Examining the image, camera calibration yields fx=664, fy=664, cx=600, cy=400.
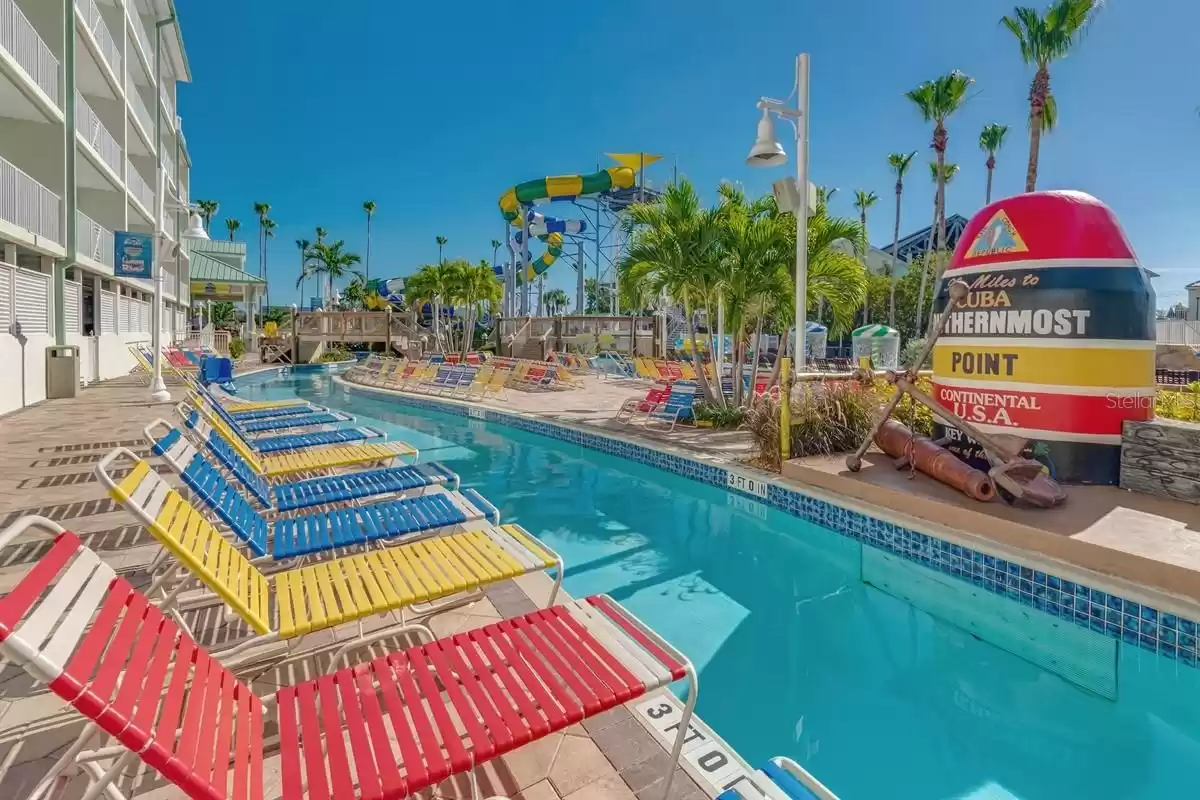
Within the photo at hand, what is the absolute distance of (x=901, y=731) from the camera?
3.48 metres

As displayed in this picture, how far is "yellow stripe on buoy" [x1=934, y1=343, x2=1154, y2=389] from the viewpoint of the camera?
5.91 meters

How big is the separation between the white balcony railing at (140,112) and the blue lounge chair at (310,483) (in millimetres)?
19989

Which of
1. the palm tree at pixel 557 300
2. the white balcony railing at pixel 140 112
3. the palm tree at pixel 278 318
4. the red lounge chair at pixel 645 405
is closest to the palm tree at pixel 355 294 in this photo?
the palm tree at pixel 278 318

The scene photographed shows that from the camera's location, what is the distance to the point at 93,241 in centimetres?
1597

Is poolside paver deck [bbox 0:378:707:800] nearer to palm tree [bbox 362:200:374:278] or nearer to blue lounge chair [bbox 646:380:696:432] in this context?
blue lounge chair [bbox 646:380:696:432]

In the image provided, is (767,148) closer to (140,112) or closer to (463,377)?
(463,377)

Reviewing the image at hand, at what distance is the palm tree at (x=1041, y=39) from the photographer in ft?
71.4

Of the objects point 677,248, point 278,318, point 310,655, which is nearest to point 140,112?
point 677,248

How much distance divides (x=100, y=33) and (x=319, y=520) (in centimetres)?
1924

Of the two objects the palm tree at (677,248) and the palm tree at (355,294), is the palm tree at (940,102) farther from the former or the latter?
the palm tree at (355,294)

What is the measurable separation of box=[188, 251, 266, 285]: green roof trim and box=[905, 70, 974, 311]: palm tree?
32.5 meters

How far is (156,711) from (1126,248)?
299 inches

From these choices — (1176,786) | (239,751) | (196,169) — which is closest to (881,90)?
(1176,786)

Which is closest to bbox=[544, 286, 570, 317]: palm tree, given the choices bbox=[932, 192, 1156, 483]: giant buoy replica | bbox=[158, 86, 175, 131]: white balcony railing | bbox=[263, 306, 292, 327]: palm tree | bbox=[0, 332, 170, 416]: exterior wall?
bbox=[263, 306, 292, 327]: palm tree
